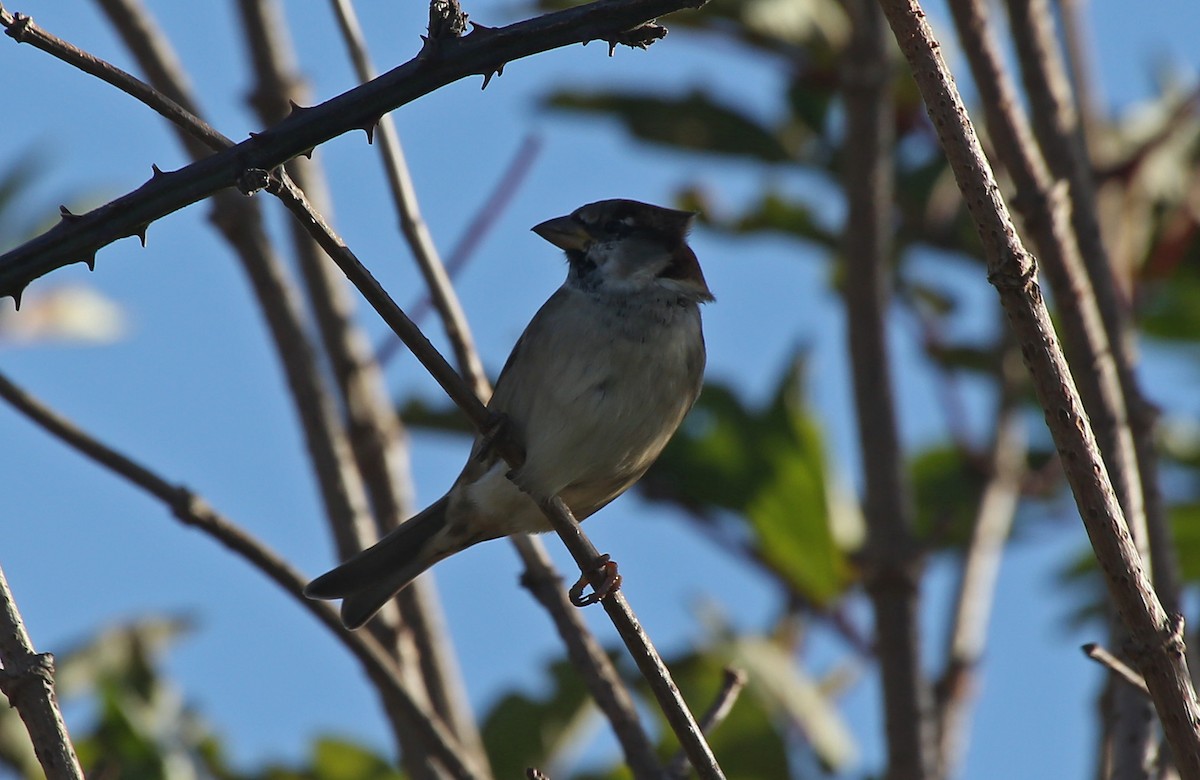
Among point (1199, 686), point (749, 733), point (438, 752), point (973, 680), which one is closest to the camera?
point (1199, 686)

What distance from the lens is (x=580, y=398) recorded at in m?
3.33

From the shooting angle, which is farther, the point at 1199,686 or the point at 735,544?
the point at 735,544

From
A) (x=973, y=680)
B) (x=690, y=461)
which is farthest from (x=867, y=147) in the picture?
(x=973, y=680)

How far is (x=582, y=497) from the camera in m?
3.56

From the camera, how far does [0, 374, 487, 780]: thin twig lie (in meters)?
2.70

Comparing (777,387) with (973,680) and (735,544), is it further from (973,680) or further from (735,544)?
(973,680)

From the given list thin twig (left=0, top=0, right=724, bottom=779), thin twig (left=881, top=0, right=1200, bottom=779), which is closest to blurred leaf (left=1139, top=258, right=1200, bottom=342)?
thin twig (left=0, top=0, right=724, bottom=779)

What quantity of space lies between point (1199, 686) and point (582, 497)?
1505 mm

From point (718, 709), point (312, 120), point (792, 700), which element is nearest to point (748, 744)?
point (792, 700)

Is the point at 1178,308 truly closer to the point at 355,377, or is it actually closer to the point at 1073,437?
the point at 355,377

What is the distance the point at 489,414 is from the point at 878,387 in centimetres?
168

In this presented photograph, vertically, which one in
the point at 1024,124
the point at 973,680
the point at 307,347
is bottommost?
the point at 973,680

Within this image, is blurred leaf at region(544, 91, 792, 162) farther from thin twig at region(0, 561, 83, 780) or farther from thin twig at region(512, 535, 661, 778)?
thin twig at region(0, 561, 83, 780)

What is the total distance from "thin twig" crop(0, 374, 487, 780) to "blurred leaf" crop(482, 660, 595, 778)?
824 mm
